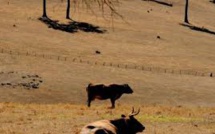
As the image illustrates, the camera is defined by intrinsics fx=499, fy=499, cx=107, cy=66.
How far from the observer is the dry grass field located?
27797 mm

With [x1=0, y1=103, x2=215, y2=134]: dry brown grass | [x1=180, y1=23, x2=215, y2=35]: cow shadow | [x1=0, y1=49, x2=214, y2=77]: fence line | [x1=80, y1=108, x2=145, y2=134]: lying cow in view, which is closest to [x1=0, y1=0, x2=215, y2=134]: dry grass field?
[x1=0, y1=103, x2=215, y2=134]: dry brown grass

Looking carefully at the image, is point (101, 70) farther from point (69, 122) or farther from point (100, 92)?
point (69, 122)

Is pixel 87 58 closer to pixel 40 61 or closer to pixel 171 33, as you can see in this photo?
pixel 40 61

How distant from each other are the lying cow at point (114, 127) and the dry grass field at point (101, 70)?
323 cm

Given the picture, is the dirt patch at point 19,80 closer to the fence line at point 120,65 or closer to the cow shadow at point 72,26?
the fence line at point 120,65

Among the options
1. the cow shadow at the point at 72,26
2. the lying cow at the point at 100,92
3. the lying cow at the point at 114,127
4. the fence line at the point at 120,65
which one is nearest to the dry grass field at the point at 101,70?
the fence line at the point at 120,65

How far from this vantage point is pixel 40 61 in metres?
64.5

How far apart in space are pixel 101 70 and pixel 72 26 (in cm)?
3359

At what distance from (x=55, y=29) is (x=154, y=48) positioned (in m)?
18.5

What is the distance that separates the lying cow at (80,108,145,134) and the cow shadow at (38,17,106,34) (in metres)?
72.4

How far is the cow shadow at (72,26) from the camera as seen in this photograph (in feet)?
306

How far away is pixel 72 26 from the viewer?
313 feet

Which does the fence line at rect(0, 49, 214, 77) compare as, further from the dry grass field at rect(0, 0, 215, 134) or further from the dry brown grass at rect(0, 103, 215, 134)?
the dry brown grass at rect(0, 103, 215, 134)

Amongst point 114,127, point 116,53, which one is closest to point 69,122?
point 114,127
